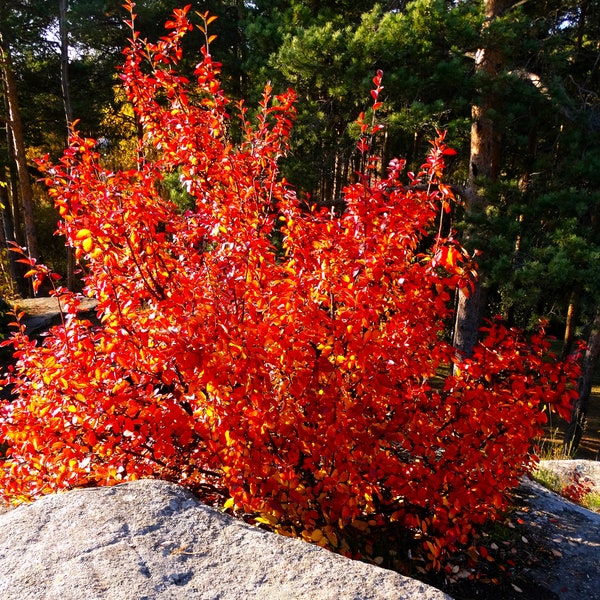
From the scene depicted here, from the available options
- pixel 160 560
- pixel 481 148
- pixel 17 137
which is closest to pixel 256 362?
pixel 160 560

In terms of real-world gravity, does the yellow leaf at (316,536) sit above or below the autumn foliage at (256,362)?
below

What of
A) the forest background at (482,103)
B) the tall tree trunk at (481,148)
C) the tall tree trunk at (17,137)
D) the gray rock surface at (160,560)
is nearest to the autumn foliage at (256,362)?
the gray rock surface at (160,560)

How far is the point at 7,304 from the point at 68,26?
6010 mm

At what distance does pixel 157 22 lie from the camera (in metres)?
10.7

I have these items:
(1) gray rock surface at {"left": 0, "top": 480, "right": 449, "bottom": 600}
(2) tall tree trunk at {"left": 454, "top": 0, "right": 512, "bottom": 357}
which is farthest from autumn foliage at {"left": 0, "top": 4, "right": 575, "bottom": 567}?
(2) tall tree trunk at {"left": 454, "top": 0, "right": 512, "bottom": 357}

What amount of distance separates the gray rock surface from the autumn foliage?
1.20 ft

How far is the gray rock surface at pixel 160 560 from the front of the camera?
1834mm

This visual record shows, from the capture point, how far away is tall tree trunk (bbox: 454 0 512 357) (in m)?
6.76

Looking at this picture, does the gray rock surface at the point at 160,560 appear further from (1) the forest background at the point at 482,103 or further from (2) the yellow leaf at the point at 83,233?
(1) the forest background at the point at 482,103

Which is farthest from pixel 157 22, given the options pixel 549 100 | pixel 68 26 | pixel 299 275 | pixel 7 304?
pixel 299 275

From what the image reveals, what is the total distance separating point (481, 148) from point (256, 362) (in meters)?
6.43

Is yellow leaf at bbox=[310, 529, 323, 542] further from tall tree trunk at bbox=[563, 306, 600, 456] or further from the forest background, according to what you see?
tall tree trunk at bbox=[563, 306, 600, 456]

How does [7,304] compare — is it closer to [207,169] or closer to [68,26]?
[68,26]

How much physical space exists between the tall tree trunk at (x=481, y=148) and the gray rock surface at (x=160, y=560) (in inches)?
195
